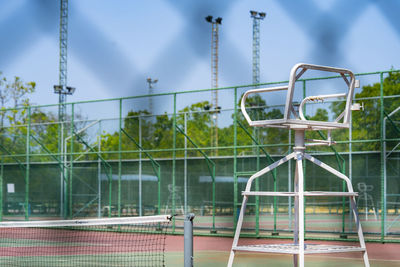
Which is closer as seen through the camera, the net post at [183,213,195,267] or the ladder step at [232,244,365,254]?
the ladder step at [232,244,365,254]

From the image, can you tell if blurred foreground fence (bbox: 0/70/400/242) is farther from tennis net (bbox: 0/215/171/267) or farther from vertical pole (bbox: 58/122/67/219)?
tennis net (bbox: 0/215/171/267)

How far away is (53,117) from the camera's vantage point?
21797 millimetres

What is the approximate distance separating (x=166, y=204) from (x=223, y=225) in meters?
1.68

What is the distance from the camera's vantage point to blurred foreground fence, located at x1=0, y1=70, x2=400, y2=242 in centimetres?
1442

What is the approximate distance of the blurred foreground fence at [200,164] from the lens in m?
14.4

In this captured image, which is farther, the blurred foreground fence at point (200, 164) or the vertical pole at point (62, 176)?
the vertical pole at point (62, 176)

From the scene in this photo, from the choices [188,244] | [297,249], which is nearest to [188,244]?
[188,244]

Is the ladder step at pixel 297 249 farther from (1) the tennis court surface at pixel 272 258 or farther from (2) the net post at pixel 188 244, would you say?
(1) the tennis court surface at pixel 272 258

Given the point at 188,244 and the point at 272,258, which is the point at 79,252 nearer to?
the point at 272,258

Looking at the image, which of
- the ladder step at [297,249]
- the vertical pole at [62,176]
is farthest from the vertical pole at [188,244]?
the vertical pole at [62,176]

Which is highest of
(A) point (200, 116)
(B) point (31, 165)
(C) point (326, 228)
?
(A) point (200, 116)

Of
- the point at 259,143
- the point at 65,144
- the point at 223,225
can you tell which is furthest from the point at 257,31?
the point at 65,144

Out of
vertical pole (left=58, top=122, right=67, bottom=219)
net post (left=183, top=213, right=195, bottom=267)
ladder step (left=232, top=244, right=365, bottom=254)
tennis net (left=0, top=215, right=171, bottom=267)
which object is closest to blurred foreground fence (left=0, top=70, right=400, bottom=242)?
vertical pole (left=58, top=122, right=67, bottom=219)

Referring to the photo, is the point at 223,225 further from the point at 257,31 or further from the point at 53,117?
the point at 257,31
